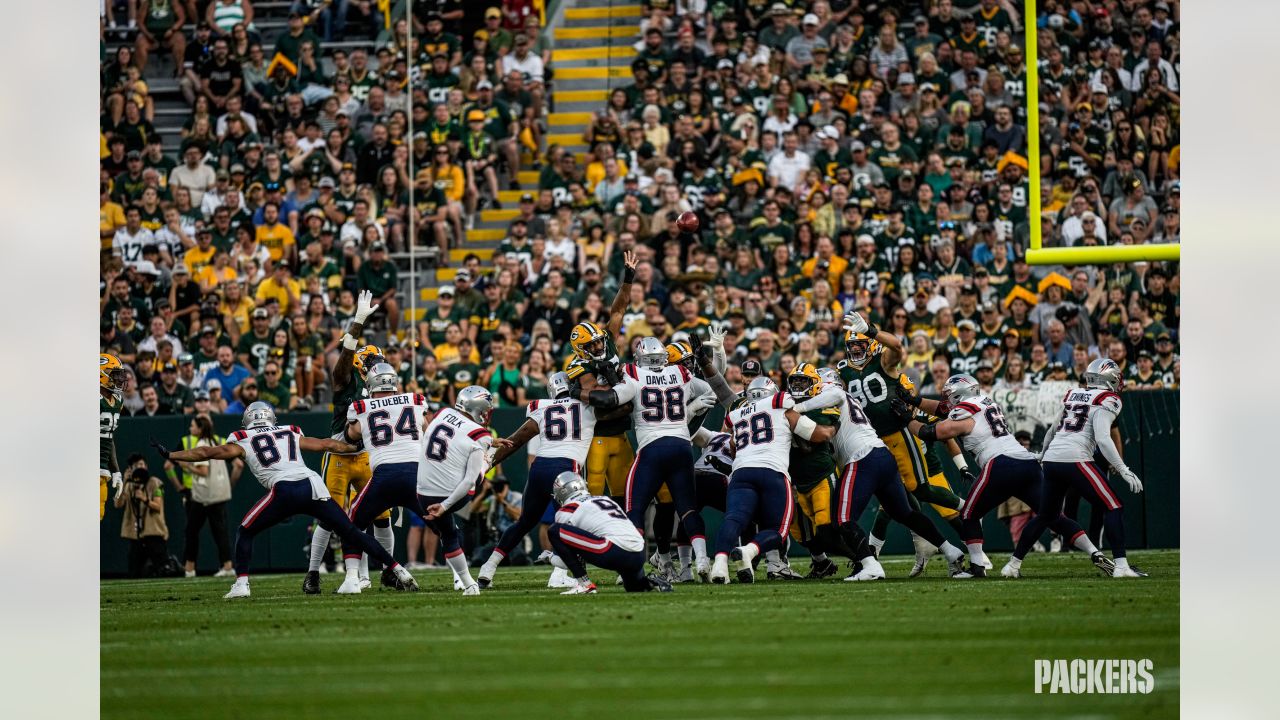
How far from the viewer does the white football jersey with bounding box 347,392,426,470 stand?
39.3 feet

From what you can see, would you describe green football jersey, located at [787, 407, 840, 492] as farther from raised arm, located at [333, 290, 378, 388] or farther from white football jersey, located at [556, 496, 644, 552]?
raised arm, located at [333, 290, 378, 388]

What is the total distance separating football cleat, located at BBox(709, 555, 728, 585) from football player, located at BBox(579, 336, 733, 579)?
0.12m

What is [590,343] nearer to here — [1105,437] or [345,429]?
[345,429]

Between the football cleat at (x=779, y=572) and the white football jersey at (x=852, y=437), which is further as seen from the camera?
the football cleat at (x=779, y=572)

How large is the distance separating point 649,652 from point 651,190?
983cm

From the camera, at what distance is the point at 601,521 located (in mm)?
10609

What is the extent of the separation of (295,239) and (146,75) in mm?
3894

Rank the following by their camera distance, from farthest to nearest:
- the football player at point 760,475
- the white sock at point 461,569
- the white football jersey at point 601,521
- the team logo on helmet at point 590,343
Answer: the team logo on helmet at point 590,343 < the football player at point 760,475 < the white sock at point 461,569 < the white football jersey at point 601,521

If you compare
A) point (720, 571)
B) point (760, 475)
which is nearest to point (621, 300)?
point (760, 475)

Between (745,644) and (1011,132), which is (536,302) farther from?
(745,644)

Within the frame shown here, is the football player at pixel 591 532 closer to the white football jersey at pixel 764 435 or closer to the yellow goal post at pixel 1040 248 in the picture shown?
the white football jersey at pixel 764 435

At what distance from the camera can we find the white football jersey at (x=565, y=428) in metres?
12.1

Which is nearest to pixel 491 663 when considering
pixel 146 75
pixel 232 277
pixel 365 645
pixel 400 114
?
pixel 365 645

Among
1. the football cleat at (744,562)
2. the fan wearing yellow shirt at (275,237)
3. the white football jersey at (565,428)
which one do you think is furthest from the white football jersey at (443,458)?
the fan wearing yellow shirt at (275,237)
